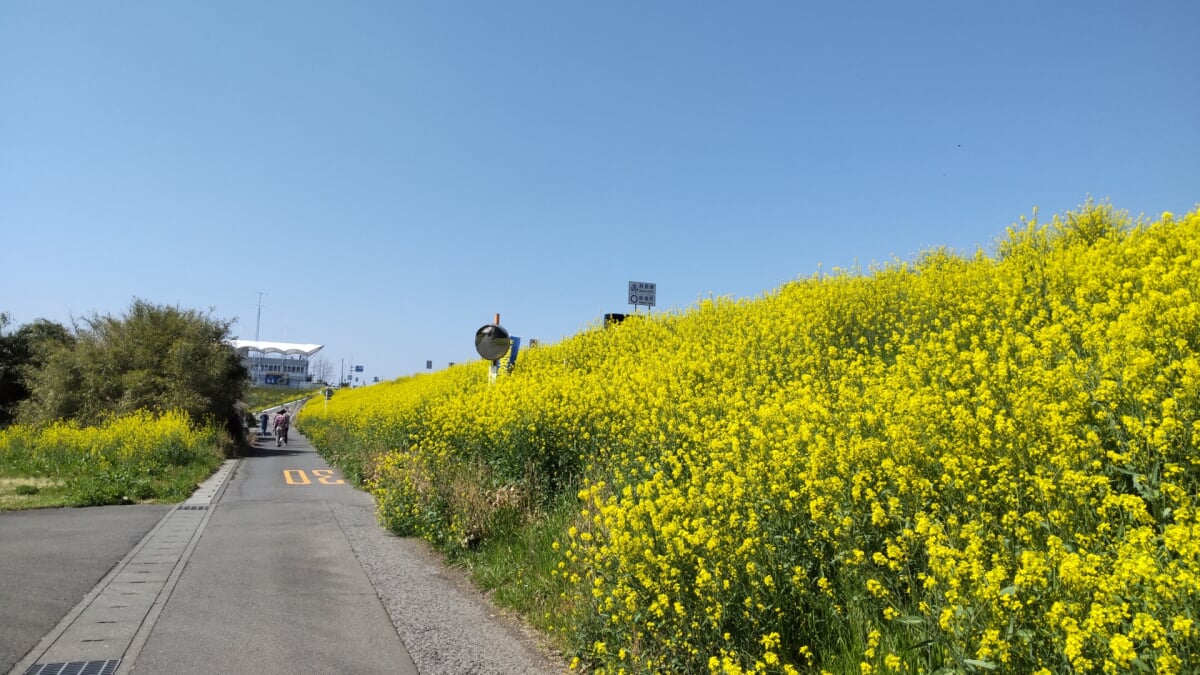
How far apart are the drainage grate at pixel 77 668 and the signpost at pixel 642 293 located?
12.0 meters

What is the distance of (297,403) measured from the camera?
8300 cm

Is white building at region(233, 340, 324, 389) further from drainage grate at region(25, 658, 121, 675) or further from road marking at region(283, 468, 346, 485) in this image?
drainage grate at region(25, 658, 121, 675)

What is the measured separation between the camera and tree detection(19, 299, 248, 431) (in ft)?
82.2

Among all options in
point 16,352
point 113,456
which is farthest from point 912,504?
point 16,352

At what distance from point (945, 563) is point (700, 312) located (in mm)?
11813

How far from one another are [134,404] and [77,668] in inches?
941

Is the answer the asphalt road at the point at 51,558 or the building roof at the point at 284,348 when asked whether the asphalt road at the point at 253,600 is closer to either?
the asphalt road at the point at 51,558

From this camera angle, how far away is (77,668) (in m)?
4.53

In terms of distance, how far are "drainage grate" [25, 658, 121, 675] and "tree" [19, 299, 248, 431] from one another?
906 inches

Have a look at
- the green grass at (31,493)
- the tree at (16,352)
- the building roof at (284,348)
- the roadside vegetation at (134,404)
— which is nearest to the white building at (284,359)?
the building roof at (284,348)

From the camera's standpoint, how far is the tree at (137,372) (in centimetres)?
2506

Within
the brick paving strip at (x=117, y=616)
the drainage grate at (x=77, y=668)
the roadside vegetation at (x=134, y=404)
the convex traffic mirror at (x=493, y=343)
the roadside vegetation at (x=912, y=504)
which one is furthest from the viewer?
the roadside vegetation at (x=134, y=404)

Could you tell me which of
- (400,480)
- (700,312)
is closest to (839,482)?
(400,480)

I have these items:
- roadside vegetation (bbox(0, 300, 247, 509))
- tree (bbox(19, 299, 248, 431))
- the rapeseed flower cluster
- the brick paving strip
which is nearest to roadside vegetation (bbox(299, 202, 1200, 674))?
the brick paving strip
